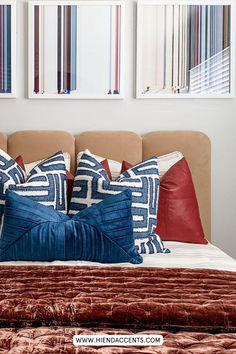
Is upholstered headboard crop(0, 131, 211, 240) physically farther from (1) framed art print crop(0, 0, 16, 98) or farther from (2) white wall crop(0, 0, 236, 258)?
(1) framed art print crop(0, 0, 16, 98)

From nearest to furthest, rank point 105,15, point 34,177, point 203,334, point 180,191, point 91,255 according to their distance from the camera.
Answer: point 203,334, point 91,255, point 34,177, point 180,191, point 105,15

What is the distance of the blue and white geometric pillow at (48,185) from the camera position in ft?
8.02

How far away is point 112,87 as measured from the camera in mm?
3133

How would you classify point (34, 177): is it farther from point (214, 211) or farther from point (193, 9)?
point (193, 9)

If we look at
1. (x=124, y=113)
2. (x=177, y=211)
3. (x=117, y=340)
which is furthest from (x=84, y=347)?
(x=124, y=113)

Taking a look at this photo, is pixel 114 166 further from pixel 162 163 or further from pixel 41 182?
pixel 41 182

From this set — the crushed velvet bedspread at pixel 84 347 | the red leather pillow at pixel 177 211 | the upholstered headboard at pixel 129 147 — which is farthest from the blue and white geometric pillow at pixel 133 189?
the crushed velvet bedspread at pixel 84 347

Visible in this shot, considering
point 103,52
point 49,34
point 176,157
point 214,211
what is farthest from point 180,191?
point 49,34

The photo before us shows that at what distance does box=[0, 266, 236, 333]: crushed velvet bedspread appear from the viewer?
136 cm

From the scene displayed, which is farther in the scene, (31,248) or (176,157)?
(176,157)

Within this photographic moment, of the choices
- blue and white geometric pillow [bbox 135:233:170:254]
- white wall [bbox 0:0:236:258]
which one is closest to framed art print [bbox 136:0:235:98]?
white wall [bbox 0:0:236:258]

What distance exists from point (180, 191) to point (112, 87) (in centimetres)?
82

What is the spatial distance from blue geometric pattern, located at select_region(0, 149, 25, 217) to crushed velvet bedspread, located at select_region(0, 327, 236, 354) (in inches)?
47.4

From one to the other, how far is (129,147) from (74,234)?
3.22 feet
